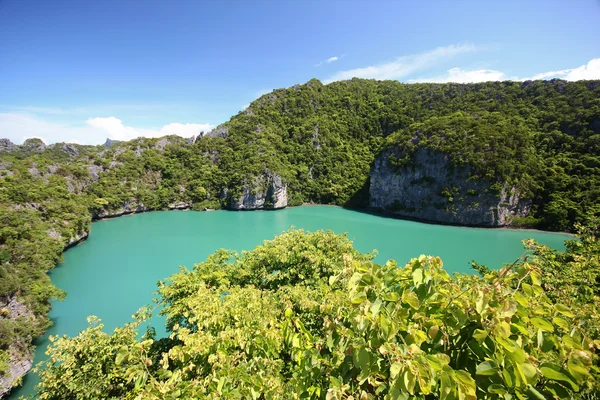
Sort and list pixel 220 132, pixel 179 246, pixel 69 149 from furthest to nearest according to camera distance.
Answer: pixel 69 149 < pixel 220 132 < pixel 179 246

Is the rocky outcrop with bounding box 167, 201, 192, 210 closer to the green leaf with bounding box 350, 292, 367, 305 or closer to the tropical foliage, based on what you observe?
the tropical foliage

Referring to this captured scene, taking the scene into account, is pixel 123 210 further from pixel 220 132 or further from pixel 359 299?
pixel 359 299

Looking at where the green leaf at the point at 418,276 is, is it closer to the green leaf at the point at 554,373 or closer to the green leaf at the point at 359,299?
the green leaf at the point at 359,299

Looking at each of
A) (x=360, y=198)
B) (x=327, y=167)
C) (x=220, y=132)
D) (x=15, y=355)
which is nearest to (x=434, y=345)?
(x=15, y=355)

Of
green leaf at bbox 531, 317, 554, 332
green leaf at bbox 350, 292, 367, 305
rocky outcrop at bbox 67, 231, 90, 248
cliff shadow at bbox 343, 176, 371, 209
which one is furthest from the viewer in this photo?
cliff shadow at bbox 343, 176, 371, 209

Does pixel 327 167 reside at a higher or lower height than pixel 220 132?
lower

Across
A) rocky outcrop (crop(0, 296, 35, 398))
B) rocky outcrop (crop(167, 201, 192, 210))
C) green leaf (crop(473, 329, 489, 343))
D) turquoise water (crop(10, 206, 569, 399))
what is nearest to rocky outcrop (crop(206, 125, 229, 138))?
rocky outcrop (crop(167, 201, 192, 210))
